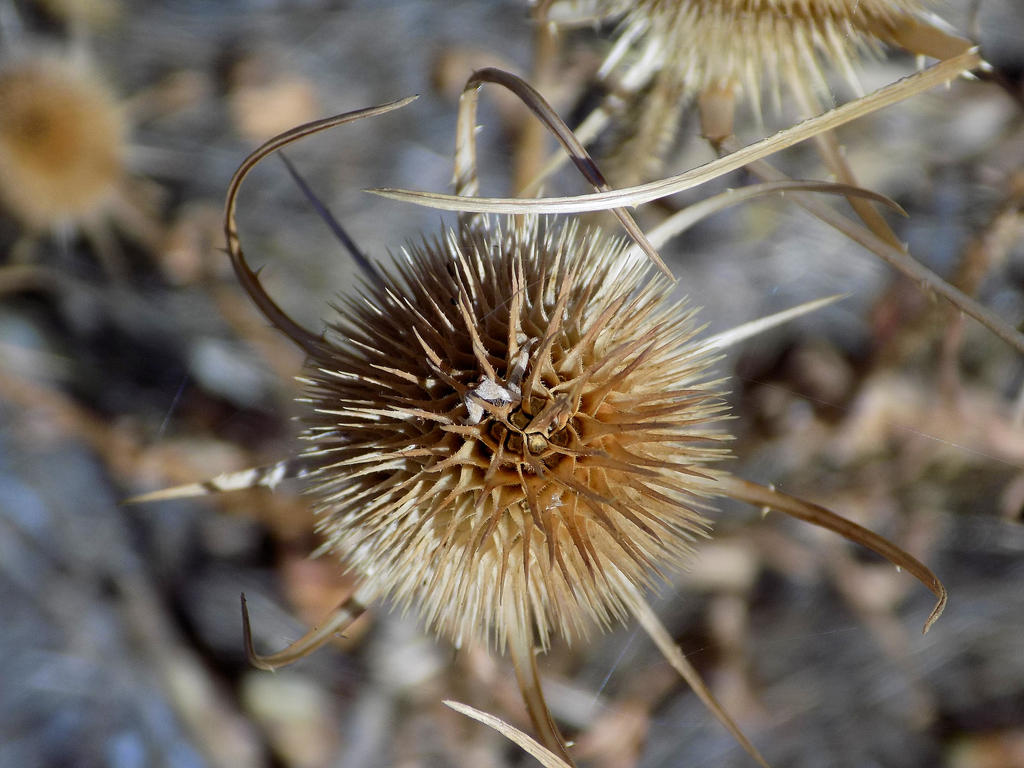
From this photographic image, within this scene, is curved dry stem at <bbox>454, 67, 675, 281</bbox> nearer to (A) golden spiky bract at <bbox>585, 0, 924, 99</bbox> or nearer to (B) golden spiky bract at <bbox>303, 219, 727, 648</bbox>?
(B) golden spiky bract at <bbox>303, 219, 727, 648</bbox>

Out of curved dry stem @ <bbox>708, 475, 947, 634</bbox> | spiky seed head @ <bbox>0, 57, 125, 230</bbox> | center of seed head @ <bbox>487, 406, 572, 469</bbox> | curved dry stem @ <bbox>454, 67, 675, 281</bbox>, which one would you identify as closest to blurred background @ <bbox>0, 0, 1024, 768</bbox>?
spiky seed head @ <bbox>0, 57, 125, 230</bbox>

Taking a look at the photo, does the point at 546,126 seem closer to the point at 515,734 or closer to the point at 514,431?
the point at 514,431

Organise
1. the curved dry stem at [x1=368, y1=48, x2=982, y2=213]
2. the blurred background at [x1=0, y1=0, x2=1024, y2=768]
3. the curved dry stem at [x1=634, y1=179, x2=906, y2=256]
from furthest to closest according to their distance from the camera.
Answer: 1. the blurred background at [x1=0, y1=0, x2=1024, y2=768]
2. the curved dry stem at [x1=634, y1=179, x2=906, y2=256]
3. the curved dry stem at [x1=368, y1=48, x2=982, y2=213]

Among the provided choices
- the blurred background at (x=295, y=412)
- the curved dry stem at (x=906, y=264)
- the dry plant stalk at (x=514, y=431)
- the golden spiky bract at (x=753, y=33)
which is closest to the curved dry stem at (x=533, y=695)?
the dry plant stalk at (x=514, y=431)

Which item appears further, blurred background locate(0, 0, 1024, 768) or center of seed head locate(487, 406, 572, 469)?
blurred background locate(0, 0, 1024, 768)

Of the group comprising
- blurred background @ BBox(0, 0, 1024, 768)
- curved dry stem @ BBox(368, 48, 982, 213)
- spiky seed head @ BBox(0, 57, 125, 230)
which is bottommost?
blurred background @ BBox(0, 0, 1024, 768)

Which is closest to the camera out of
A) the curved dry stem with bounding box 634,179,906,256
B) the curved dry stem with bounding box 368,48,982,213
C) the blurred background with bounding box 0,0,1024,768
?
the curved dry stem with bounding box 368,48,982,213

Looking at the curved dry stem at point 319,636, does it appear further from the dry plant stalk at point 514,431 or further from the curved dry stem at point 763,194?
the curved dry stem at point 763,194
